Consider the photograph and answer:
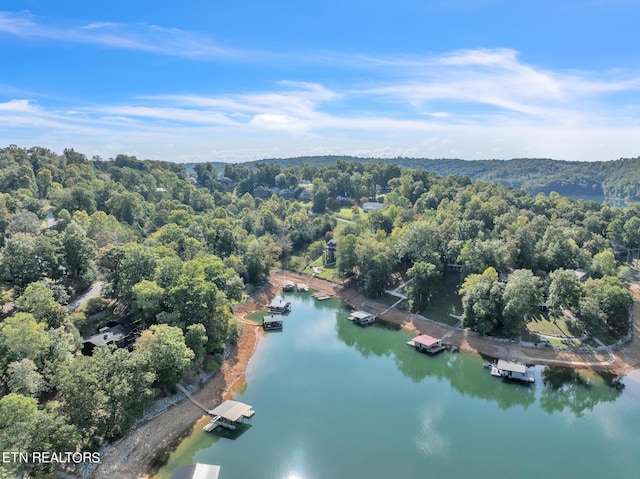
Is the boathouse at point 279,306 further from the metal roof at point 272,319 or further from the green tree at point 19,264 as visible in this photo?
the green tree at point 19,264

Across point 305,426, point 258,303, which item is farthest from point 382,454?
point 258,303

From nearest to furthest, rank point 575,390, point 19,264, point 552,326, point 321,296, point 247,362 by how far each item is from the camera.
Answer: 1. point 575,390
2. point 19,264
3. point 247,362
4. point 552,326
5. point 321,296

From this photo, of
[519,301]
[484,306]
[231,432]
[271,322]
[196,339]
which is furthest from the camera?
[271,322]

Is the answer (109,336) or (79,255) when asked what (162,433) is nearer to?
(109,336)

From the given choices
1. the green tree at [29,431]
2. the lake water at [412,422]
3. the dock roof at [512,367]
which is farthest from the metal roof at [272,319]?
the green tree at [29,431]

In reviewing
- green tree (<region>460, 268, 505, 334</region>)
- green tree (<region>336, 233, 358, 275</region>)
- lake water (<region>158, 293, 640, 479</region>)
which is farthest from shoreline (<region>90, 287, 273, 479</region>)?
green tree (<region>460, 268, 505, 334</region>)

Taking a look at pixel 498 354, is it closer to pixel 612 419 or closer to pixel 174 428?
pixel 612 419

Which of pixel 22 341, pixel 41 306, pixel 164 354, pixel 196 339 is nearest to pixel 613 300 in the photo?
pixel 196 339
